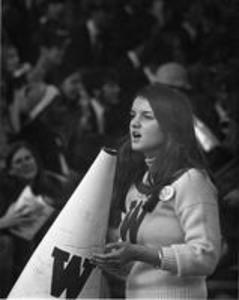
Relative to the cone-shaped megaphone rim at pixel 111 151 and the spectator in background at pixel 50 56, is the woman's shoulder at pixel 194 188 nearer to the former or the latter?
the cone-shaped megaphone rim at pixel 111 151

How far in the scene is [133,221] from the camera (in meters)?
4.37

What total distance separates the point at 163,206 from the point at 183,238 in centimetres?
15

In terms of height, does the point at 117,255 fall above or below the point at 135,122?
below

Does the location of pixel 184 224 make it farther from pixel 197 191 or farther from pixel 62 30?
pixel 62 30

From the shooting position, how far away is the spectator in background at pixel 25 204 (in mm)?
4738

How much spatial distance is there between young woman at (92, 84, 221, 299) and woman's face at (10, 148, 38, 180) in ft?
5.30

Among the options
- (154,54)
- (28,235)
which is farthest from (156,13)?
(28,235)

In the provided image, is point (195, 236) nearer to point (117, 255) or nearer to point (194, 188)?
point (194, 188)

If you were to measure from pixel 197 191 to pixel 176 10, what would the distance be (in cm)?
526

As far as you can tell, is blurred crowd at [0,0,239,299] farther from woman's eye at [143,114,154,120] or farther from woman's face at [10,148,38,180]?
woman's eye at [143,114,154,120]

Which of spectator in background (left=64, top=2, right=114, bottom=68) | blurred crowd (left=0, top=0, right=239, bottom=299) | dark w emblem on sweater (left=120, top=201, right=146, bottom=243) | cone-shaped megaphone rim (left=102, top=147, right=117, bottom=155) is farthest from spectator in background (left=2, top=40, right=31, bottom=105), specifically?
dark w emblem on sweater (left=120, top=201, right=146, bottom=243)

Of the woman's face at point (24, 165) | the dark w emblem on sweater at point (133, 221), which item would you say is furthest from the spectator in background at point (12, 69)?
the dark w emblem on sweater at point (133, 221)

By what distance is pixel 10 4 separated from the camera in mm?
8320

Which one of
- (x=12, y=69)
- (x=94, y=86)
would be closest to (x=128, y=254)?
(x=94, y=86)
